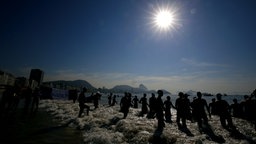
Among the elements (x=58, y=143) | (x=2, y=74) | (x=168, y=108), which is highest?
(x=2, y=74)

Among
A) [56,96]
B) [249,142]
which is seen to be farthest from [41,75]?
[249,142]

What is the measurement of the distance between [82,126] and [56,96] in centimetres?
3465

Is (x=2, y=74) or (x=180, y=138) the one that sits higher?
(x=2, y=74)

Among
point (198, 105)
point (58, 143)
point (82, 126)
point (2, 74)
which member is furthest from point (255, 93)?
point (2, 74)

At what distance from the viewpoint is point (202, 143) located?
27.0 feet

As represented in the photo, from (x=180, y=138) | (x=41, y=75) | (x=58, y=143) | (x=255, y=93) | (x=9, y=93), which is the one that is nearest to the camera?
(x=58, y=143)

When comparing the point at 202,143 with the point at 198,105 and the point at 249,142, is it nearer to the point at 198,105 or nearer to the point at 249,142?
the point at 249,142

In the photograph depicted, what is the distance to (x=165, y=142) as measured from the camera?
8.31m

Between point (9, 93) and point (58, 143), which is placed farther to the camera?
point (9, 93)

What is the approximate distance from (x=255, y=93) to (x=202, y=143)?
8504mm

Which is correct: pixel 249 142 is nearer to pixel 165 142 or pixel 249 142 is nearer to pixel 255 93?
pixel 165 142

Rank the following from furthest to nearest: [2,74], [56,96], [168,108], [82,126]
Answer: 1. [56,96]
2. [2,74]
3. [168,108]
4. [82,126]

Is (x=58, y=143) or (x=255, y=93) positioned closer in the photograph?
(x=58, y=143)

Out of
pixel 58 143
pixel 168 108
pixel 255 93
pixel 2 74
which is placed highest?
pixel 2 74
